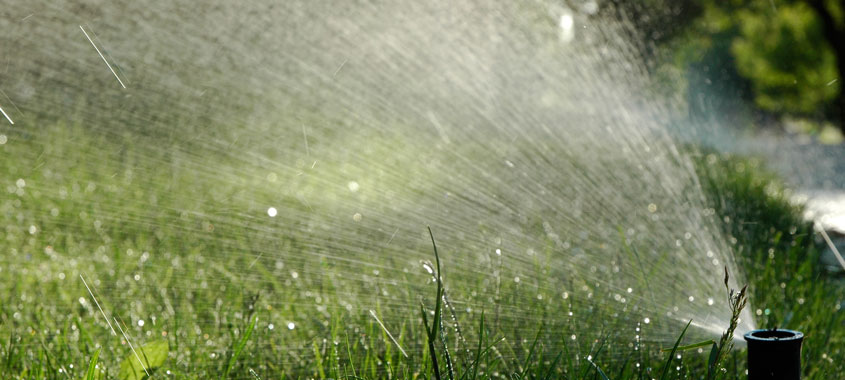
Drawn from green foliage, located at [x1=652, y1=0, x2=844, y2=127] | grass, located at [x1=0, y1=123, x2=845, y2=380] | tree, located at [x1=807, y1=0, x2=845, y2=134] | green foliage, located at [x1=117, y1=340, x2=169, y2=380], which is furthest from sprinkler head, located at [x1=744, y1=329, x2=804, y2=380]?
tree, located at [x1=807, y1=0, x2=845, y2=134]

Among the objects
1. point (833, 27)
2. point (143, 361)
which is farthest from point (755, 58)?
point (143, 361)

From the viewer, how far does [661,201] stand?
3170mm

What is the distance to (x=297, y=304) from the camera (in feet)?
6.04

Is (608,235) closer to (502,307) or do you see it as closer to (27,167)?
(502,307)

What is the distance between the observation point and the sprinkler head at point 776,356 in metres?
0.98

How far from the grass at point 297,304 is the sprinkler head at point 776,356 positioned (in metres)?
0.11

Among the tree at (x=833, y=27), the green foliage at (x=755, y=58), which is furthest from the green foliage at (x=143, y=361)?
the tree at (x=833, y=27)

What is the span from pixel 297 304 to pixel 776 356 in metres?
1.16

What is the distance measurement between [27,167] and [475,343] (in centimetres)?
320

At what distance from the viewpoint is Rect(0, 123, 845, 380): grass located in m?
1.37

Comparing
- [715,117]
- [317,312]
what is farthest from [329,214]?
[715,117]

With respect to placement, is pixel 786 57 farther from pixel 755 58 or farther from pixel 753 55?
pixel 755 58

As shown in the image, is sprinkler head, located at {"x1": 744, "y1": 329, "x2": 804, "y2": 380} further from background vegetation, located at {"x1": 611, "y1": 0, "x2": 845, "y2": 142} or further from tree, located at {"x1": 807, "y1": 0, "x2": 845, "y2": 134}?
tree, located at {"x1": 807, "y1": 0, "x2": 845, "y2": 134}

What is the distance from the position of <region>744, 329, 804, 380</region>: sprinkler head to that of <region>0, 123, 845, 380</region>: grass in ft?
0.37
